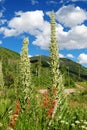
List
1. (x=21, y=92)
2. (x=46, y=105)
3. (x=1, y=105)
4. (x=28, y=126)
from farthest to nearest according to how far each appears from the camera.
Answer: (x=21, y=92) → (x=1, y=105) → (x=46, y=105) → (x=28, y=126)

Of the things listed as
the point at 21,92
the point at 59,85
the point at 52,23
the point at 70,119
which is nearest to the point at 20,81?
the point at 21,92

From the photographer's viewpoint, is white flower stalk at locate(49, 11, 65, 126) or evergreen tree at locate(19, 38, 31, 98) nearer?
white flower stalk at locate(49, 11, 65, 126)

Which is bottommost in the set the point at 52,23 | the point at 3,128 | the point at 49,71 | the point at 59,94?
the point at 3,128

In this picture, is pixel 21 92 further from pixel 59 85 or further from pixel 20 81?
pixel 59 85

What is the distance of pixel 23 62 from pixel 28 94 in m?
1.10

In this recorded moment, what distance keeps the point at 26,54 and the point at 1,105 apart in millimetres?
2385

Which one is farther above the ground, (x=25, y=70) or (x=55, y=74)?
(x=25, y=70)

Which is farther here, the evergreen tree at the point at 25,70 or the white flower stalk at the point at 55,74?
the evergreen tree at the point at 25,70

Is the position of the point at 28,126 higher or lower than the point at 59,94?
lower


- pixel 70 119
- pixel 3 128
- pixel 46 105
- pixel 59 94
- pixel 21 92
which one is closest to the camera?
pixel 3 128

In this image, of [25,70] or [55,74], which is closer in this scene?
[55,74]

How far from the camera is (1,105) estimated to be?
957 cm

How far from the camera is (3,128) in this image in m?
6.50

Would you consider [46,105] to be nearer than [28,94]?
Yes
